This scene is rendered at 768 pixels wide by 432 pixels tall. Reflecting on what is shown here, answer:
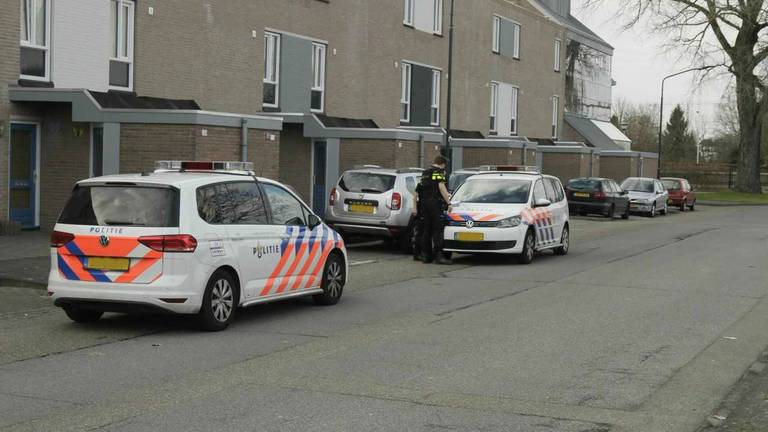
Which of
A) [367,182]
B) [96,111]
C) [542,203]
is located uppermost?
[96,111]

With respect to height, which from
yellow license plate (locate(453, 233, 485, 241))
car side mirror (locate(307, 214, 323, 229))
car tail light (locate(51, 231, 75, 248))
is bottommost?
yellow license plate (locate(453, 233, 485, 241))

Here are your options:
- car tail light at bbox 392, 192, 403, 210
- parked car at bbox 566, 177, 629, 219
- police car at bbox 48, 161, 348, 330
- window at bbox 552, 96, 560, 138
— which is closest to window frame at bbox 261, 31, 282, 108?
car tail light at bbox 392, 192, 403, 210

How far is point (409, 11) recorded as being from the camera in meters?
36.2

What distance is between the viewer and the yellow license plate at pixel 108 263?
9.70 meters

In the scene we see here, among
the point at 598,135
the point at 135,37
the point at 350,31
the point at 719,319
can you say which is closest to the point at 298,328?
the point at 719,319

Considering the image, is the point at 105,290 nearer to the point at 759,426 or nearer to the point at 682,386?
the point at 682,386

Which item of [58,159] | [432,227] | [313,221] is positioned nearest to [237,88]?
[58,159]

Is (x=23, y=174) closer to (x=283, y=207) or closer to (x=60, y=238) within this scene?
(x=283, y=207)

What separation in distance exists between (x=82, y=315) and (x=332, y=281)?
124 inches

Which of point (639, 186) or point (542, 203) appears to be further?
point (639, 186)

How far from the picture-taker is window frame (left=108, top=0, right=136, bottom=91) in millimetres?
22359

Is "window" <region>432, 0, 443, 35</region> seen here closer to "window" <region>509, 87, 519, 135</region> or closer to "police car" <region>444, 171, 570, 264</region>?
"window" <region>509, 87, 519, 135</region>

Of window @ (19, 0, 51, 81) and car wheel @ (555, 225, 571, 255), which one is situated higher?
window @ (19, 0, 51, 81)

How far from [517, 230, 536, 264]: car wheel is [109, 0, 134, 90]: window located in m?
10.2
